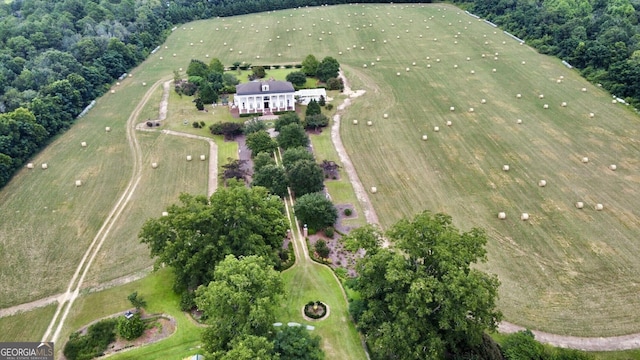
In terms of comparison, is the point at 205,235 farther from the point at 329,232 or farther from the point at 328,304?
the point at 329,232

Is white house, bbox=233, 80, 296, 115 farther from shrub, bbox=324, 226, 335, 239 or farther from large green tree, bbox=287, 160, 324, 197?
shrub, bbox=324, 226, 335, 239

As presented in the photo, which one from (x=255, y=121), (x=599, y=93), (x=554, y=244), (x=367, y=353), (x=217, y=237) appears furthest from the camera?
(x=599, y=93)

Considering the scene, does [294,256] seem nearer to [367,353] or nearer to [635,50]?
[367,353]

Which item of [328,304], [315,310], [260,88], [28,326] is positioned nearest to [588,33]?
[260,88]

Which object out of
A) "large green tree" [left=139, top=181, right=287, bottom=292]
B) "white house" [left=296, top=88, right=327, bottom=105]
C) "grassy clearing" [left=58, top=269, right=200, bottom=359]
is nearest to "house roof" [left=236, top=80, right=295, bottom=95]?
"white house" [left=296, top=88, right=327, bottom=105]

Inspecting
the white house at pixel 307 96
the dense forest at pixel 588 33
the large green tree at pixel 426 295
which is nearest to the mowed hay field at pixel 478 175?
the dense forest at pixel 588 33

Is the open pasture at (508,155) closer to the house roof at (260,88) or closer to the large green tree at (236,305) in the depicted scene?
the house roof at (260,88)

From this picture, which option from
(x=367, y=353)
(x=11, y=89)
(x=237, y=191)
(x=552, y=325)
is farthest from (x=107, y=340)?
(x=11, y=89)
